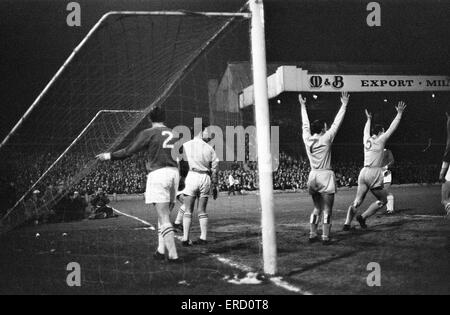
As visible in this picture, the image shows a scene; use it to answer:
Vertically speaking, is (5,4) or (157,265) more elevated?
(5,4)

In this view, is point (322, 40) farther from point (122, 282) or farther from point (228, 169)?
point (122, 282)

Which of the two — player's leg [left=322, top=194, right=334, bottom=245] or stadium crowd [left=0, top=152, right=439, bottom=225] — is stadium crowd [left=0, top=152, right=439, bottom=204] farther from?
player's leg [left=322, top=194, right=334, bottom=245]

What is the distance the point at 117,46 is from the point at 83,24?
159 centimetres

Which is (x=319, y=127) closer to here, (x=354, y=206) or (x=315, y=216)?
(x=315, y=216)

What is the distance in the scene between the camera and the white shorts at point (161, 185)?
5141 millimetres

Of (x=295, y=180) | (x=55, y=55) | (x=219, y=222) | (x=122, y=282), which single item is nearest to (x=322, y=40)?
(x=295, y=180)

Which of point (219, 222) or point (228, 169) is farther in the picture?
point (228, 169)

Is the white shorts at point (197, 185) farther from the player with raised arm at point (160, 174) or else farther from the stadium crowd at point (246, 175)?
the stadium crowd at point (246, 175)

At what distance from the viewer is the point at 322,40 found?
17.7 meters

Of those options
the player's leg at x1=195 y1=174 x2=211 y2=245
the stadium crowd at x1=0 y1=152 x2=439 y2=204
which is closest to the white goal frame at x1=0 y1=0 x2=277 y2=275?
the player's leg at x1=195 y1=174 x2=211 y2=245

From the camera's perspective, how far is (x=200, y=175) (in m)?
6.59

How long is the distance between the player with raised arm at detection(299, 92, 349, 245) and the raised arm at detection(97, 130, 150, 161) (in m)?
2.34

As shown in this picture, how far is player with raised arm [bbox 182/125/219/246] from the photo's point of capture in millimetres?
6539
